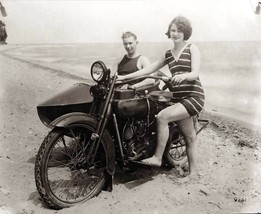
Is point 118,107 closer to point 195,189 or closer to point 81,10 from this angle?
point 195,189

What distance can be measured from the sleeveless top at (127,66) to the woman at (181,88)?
0.42 metres

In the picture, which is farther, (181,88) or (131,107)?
(181,88)

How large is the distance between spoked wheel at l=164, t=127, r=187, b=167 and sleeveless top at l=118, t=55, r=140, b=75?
2.90 ft

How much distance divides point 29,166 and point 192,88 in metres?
1.98

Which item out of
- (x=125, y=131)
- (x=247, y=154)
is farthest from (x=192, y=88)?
(x=247, y=154)

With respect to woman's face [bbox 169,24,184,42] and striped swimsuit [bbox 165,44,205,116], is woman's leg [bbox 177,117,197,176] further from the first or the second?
woman's face [bbox 169,24,184,42]

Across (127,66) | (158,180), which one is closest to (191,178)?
(158,180)

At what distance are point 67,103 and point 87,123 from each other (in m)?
0.34

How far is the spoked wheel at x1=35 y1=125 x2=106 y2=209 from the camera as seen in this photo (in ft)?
9.11

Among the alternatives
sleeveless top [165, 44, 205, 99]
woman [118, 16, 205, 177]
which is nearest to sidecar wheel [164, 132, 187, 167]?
woman [118, 16, 205, 177]

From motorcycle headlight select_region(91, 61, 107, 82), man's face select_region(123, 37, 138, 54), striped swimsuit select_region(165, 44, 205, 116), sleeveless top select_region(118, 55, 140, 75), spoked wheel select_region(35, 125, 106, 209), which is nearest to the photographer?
spoked wheel select_region(35, 125, 106, 209)

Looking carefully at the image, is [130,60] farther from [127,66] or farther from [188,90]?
[188,90]

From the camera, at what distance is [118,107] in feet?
10.0

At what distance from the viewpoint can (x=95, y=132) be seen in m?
2.97
